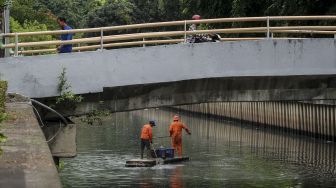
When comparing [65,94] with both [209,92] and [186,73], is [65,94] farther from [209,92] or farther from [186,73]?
[209,92]

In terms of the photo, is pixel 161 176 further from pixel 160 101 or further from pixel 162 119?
pixel 162 119

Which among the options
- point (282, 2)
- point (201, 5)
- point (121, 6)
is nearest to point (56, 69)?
point (282, 2)

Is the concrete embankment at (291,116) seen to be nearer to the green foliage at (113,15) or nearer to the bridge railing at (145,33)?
the green foliage at (113,15)

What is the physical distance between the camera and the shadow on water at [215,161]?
25.5m

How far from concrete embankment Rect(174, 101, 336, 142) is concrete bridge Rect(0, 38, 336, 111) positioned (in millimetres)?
19863

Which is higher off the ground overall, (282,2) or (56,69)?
(282,2)

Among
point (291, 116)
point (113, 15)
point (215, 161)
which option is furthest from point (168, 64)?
point (113, 15)

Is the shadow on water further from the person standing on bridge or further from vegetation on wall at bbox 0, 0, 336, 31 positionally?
vegetation on wall at bbox 0, 0, 336, 31

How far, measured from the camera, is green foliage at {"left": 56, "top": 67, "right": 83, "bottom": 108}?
63.6ft

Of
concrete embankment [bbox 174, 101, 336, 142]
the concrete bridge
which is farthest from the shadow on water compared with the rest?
the concrete bridge

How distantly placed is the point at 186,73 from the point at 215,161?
1153cm

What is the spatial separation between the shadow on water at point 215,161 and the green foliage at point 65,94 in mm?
5347

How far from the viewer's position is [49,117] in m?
19.2

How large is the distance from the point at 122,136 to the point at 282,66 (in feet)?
78.9
